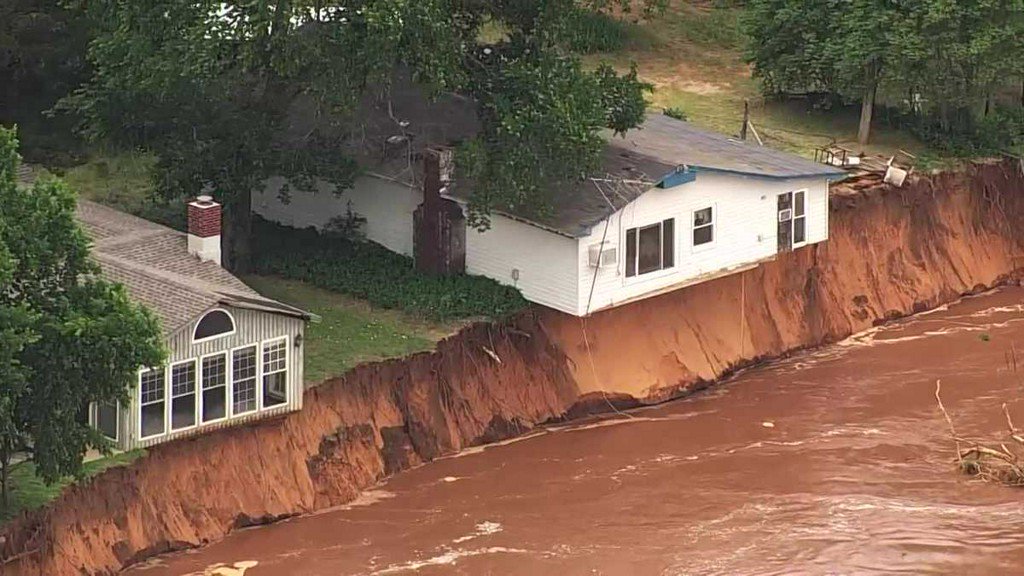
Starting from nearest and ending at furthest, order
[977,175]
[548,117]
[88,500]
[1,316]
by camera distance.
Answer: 1. [1,316]
2. [88,500]
3. [548,117]
4. [977,175]

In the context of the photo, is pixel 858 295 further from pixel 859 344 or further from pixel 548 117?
pixel 548 117

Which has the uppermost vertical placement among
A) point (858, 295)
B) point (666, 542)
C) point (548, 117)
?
point (548, 117)

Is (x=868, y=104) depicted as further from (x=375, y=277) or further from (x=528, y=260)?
(x=375, y=277)

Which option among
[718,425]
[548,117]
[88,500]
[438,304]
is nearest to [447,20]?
[548,117]

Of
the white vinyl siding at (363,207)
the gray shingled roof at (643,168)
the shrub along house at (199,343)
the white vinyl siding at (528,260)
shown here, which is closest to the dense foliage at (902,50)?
the gray shingled roof at (643,168)

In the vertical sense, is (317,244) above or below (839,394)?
above

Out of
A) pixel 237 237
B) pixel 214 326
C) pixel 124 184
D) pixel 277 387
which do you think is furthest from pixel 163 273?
pixel 124 184

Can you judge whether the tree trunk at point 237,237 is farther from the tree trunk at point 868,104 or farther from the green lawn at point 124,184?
the tree trunk at point 868,104
